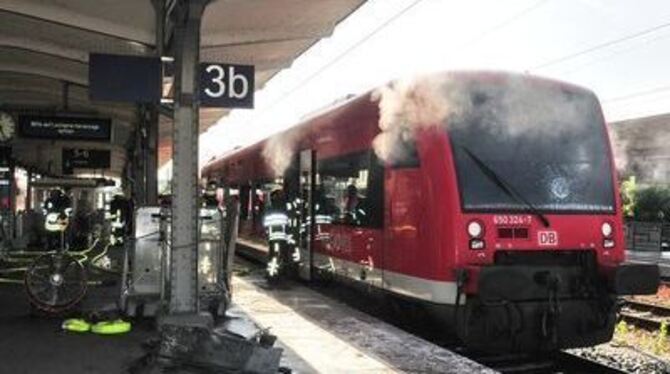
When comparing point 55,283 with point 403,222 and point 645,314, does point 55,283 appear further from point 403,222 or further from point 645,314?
point 645,314

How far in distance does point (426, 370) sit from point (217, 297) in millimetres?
3595

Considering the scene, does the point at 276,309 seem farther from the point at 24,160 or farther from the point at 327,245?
the point at 24,160

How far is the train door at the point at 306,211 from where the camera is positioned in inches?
537

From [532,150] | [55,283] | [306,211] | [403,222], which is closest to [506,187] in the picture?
[532,150]

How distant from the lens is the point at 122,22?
1219 centimetres

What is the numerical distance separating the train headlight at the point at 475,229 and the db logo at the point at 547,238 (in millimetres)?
663

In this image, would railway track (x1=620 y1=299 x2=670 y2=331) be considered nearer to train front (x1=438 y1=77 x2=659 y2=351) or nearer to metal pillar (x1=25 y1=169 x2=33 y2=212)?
train front (x1=438 y1=77 x2=659 y2=351)

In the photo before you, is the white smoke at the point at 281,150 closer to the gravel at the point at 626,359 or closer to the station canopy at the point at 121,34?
the station canopy at the point at 121,34

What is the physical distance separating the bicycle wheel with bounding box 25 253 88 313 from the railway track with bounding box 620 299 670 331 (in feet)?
23.7

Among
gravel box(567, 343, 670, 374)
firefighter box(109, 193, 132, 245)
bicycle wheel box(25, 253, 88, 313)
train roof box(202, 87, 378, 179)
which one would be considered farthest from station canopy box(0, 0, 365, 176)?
gravel box(567, 343, 670, 374)

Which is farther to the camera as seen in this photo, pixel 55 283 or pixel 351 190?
pixel 351 190

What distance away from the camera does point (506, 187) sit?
30.0 ft

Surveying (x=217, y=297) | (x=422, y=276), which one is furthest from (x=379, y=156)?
(x=217, y=297)

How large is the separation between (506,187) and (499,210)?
284 millimetres
